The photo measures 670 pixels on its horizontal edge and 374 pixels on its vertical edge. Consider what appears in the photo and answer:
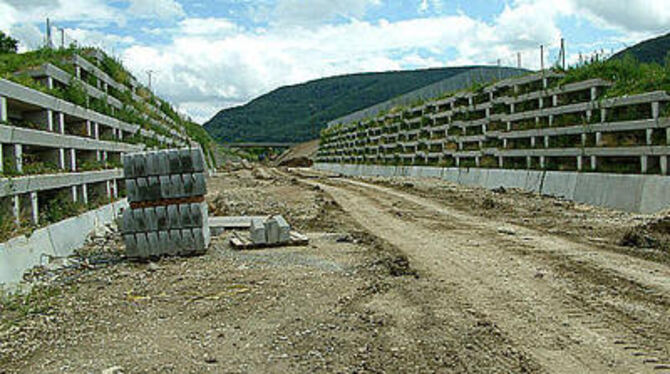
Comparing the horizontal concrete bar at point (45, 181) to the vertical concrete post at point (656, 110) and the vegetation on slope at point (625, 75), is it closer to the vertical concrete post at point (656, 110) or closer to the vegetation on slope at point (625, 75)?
the vertical concrete post at point (656, 110)

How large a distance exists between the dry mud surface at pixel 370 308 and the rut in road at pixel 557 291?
0.07 ft

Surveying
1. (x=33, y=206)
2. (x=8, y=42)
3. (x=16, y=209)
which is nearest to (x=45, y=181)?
(x=33, y=206)

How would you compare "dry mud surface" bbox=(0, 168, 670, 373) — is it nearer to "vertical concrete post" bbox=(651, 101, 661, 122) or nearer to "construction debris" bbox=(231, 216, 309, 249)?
"construction debris" bbox=(231, 216, 309, 249)

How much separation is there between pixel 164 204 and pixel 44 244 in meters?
1.77

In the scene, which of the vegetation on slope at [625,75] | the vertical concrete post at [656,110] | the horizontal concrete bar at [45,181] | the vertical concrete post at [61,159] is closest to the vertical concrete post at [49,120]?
the vertical concrete post at [61,159]

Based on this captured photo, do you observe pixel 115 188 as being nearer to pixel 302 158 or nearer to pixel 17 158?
pixel 17 158

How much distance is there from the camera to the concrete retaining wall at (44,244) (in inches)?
269

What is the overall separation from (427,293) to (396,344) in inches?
65.5

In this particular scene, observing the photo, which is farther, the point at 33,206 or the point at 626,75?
the point at 626,75

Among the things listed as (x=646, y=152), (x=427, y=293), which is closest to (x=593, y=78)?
(x=646, y=152)

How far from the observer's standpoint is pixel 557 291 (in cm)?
613

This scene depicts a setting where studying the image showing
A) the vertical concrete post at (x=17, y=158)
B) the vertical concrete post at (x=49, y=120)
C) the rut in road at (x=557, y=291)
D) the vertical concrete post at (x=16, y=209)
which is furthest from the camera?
the vertical concrete post at (x=49, y=120)

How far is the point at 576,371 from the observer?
4.02 m

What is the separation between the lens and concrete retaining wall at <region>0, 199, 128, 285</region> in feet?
22.4
